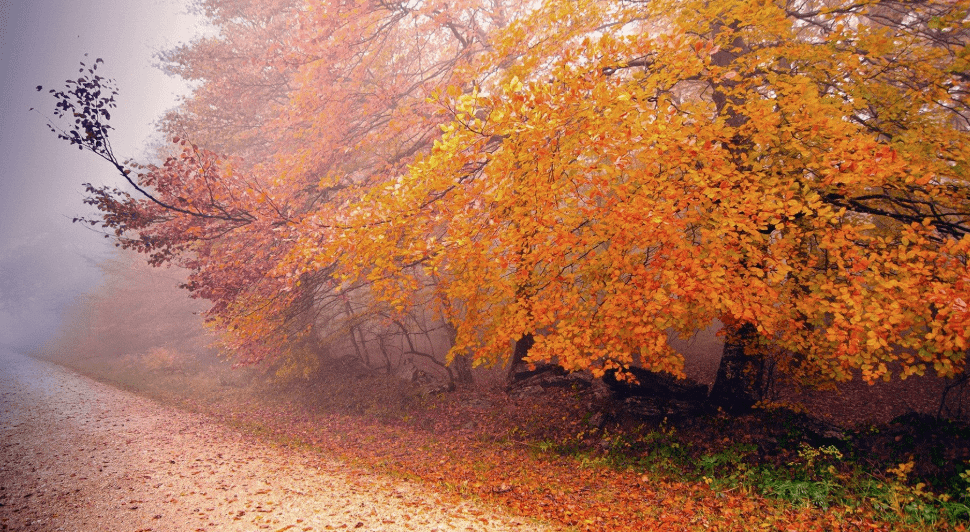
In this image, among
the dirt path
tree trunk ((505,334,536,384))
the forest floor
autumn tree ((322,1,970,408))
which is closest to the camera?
autumn tree ((322,1,970,408))

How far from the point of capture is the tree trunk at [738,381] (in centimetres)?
823

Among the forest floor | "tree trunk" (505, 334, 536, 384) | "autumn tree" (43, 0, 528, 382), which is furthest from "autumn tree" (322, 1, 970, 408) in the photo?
"tree trunk" (505, 334, 536, 384)

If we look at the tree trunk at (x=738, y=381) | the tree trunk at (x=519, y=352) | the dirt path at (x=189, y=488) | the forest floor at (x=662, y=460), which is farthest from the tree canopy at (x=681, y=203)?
the tree trunk at (x=519, y=352)

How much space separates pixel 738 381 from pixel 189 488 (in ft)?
32.0

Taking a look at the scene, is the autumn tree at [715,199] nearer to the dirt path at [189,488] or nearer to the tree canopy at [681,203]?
the tree canopy at [681,203]

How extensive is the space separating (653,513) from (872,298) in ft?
12.7

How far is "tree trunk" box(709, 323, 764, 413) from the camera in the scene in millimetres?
8227

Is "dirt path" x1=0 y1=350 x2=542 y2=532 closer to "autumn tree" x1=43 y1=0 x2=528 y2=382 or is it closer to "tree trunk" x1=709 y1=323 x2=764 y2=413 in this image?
"autumn tree" x1=43 y1=0 x2=528 y2=382

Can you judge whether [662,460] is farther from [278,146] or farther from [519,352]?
[278,146]

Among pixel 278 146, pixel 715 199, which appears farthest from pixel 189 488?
pixel 278 146

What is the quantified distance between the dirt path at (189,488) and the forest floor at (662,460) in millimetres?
739

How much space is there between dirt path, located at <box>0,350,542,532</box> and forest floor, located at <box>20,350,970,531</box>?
0.74 metres

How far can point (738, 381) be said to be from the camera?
830 centimetres

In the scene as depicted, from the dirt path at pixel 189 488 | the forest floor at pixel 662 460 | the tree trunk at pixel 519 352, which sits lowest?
the forest floor at pixel 662 460
